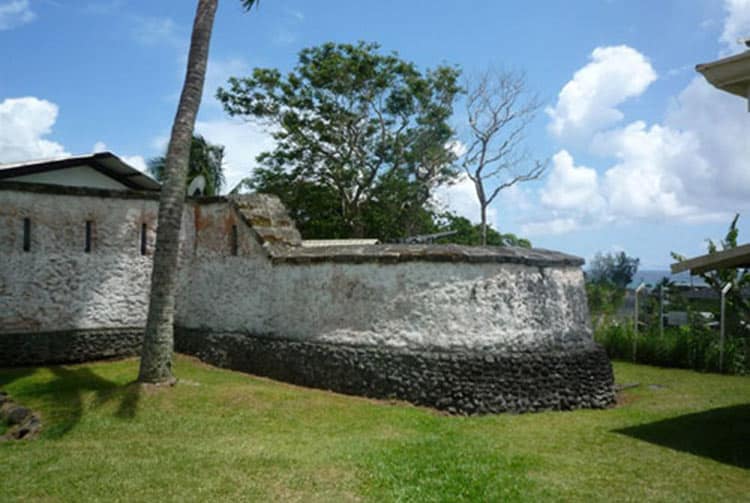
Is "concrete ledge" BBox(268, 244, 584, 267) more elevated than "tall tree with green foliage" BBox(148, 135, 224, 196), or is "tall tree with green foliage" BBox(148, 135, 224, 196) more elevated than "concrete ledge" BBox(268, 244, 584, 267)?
"tall tree with green foliage" BBox(148, 135, 224, 196)

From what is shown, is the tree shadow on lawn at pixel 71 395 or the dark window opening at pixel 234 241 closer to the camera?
the tree shadow on lawn at pixel 71 395

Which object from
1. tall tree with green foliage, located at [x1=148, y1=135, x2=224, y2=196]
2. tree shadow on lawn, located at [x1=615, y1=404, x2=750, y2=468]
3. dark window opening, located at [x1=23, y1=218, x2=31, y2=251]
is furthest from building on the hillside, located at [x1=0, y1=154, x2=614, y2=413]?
tall tree with green foliage, located at [x1=148, y1=135, x2=224, y2=196]

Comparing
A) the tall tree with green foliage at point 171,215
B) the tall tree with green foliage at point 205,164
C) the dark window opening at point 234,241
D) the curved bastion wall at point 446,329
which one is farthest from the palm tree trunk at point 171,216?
A: the tall tree with green foliage at point 205,164

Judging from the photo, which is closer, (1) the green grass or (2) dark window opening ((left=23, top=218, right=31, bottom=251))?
(1) the green grass

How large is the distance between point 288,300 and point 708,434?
7358mm

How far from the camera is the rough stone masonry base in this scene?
9523mm

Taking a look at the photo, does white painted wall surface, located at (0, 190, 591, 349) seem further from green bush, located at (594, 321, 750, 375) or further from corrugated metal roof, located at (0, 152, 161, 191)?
green bush, located at (594, 321, 750, 375)

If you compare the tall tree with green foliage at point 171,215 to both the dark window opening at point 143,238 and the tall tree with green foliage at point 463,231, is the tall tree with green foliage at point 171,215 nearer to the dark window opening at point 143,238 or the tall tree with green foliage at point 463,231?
the dark window opening at point 143,238

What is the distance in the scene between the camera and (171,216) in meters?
9.91

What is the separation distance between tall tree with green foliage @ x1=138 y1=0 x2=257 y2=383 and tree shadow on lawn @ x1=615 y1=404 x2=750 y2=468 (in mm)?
7206

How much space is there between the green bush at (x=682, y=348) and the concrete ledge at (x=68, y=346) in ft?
43.3

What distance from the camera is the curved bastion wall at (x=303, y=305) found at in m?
9.78

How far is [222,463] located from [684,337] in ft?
44.5

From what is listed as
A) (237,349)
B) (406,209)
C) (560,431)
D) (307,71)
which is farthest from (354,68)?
(560,431)
